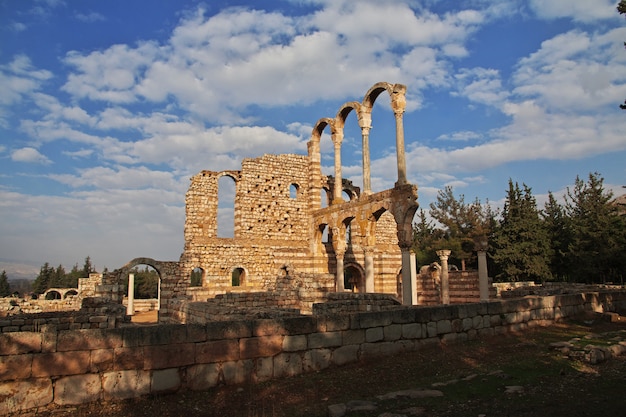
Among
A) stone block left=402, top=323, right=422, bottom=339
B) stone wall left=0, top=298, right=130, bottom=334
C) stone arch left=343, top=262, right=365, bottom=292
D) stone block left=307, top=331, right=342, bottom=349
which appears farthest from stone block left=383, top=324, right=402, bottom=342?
stone arch left=343, top=262, right=365, bottom=292

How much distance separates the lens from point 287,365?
24.9ft

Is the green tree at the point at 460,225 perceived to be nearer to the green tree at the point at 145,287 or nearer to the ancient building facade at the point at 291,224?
the ancient building facade at the point at 291,224

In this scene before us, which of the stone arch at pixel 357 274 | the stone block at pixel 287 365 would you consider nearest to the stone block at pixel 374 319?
the stone block at pixel 287 365

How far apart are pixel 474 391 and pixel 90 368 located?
17.9ft

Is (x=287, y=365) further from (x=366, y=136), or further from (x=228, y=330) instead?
(x=366, y=136)

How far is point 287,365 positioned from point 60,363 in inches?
135

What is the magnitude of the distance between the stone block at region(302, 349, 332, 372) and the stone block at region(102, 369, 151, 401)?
2646mm

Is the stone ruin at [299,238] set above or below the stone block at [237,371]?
above

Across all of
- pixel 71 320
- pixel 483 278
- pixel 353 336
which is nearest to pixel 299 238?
pixel 483 278

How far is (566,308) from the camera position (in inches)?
539

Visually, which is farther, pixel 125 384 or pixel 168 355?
pixel 168 355

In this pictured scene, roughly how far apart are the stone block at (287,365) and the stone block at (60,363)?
2894mm

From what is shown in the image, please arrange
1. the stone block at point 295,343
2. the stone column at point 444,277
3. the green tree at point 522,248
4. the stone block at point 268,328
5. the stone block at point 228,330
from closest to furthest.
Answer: the stone block at point 228,330 < the stone block at point 268,328 < the stone block at point 295,343 < the stone column at point 444,277 < the green tree at point 522,248

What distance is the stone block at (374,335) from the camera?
865 cm
